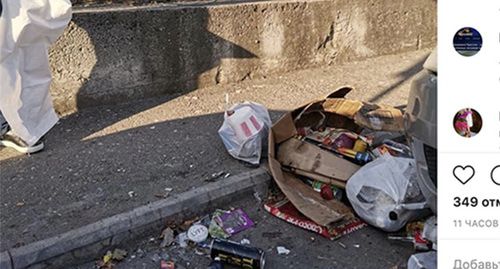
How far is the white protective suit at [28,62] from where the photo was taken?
3.88 meters

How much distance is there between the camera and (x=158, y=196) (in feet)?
12.0

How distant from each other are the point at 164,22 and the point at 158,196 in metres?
2.18

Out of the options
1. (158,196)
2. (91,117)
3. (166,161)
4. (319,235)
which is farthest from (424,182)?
(91,117)

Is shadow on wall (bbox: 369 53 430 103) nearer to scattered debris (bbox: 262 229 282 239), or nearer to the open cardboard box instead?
the open cardboard box

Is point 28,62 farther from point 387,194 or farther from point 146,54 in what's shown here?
point 387,194

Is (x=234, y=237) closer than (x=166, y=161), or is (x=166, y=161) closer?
(x=234, y=237)

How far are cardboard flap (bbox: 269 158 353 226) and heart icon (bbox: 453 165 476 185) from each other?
1.54 metres

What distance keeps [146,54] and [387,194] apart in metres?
2.74

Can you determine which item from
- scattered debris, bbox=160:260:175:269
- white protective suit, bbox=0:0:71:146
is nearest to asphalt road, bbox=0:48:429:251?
white protective suit, bbox=0:0:71:146

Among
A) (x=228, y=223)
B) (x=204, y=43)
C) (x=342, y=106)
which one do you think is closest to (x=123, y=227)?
(x=228, y=223)

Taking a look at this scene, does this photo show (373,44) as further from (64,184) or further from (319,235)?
(64,184)

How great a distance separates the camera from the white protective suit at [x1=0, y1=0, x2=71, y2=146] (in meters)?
3.88

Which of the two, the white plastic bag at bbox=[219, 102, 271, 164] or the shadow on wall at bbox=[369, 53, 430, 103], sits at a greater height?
the white plastic bag at bbox=[219, 102, 271, 164]

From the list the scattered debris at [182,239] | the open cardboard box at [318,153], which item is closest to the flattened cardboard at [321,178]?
the open cardboard box at [318,153]
